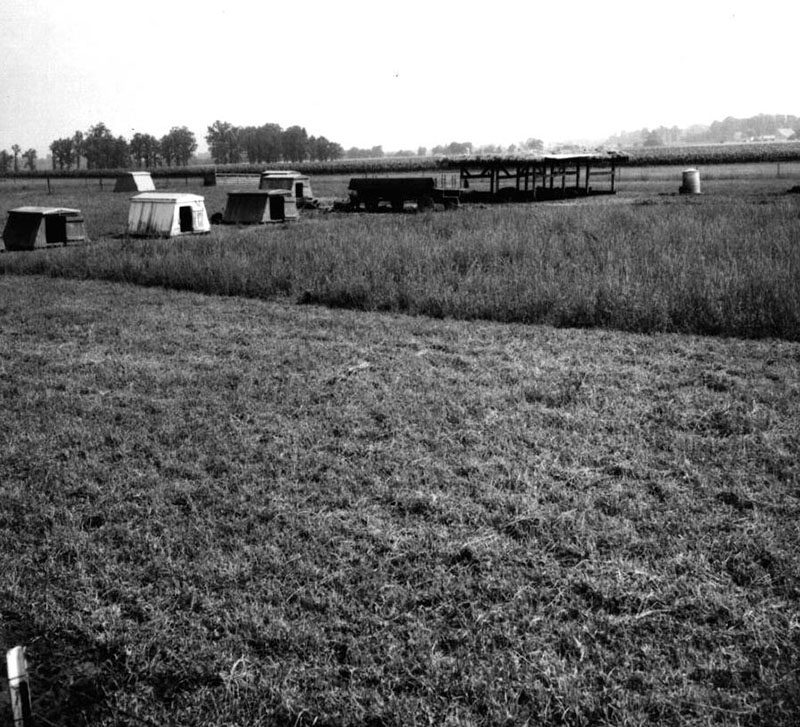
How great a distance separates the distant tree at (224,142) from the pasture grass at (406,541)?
13565 centimetres

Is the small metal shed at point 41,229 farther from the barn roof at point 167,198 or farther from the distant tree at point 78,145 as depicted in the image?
the distant tree at point 78,145

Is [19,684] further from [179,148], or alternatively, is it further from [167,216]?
[179,148]

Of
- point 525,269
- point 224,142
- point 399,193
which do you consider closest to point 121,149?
point 224,142

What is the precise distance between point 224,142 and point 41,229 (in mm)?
125257

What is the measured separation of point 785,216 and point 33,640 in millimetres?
16206

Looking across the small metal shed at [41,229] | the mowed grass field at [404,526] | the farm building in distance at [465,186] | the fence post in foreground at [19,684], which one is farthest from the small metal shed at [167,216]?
the fence post in foreground at [19,684]

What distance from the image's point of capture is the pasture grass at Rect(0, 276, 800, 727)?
9.27 feet

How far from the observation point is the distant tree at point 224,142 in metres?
134

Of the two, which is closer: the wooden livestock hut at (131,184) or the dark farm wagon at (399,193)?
the dark farm wagon at (399,193)

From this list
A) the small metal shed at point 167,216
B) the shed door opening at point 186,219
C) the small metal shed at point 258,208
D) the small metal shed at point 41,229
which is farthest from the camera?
the small metal shed at point 258,208

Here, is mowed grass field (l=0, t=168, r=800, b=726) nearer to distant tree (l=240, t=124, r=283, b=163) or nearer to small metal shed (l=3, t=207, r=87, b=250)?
small metal shed (l=3, t=207, r=87, b=250)

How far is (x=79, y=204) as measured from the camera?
33031 millimetres

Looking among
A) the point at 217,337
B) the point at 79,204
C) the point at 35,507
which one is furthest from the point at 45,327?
the point at 79,204

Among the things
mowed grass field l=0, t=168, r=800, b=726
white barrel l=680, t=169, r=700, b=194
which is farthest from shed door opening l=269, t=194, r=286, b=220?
white barrel l=680, t=169, r=700, b=194
